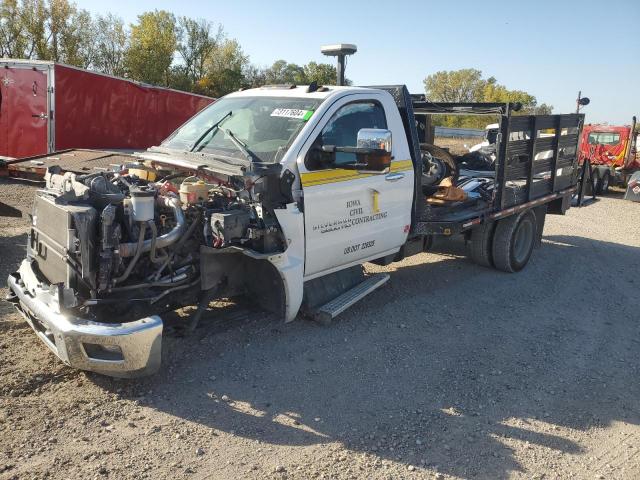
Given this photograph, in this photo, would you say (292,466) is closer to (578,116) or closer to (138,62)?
(578,116)

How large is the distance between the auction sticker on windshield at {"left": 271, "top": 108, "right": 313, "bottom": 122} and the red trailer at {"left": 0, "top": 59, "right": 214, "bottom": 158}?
9451 millimetres

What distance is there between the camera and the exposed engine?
11.6 feet

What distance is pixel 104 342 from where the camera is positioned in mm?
3396

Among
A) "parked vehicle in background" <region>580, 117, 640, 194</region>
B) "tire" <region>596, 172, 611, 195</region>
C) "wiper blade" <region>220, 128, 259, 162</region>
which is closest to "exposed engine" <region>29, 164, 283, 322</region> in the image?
"wiper blade" <region>220, 128, 259, 162</region>

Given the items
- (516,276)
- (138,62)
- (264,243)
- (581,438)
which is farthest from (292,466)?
(138,62)

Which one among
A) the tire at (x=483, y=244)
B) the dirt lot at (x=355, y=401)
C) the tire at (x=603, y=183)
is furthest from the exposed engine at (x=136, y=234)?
the tire at (x=603, y=183)

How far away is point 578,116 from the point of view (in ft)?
26.2

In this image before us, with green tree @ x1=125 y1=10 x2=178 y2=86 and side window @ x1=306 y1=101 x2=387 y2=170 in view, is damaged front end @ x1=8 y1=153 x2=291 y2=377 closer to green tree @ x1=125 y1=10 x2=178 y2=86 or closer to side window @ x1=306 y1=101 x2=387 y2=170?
side window @ x1=306 y1=101 x2=387 y2=170

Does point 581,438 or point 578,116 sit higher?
point 578,116

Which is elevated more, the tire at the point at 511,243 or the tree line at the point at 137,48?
the tree line at the point at 137,48

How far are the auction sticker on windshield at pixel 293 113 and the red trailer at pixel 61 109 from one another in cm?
945

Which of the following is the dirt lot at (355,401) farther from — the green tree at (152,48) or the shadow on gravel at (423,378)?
the green tree at (152,48)

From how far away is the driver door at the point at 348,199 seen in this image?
455 centimetres

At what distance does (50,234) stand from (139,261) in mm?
627
